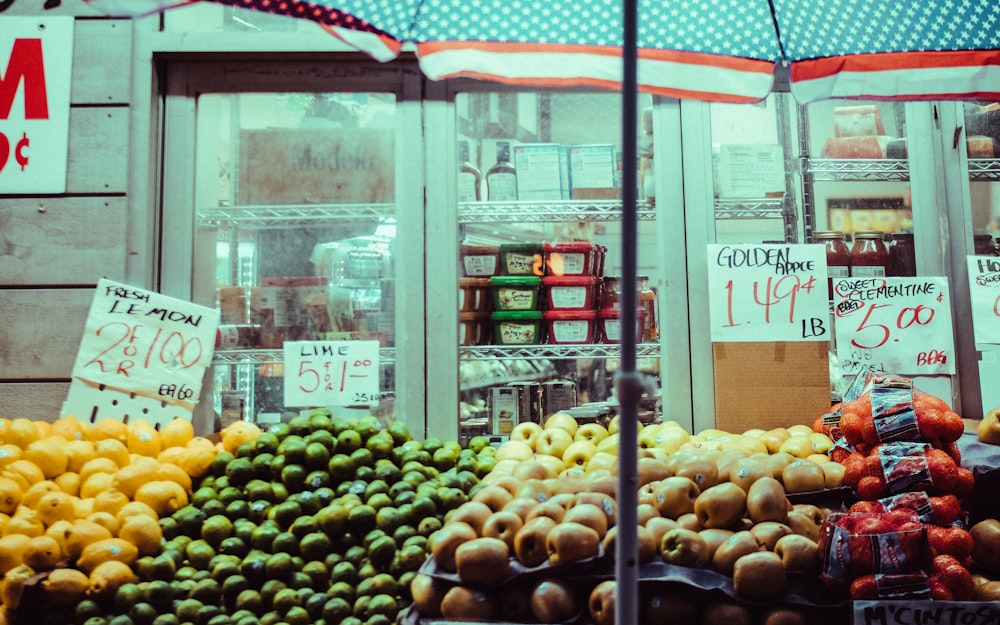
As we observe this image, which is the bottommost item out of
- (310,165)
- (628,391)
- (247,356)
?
(628,391)

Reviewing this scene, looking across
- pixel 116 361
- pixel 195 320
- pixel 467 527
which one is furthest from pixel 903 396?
pixel 116 361

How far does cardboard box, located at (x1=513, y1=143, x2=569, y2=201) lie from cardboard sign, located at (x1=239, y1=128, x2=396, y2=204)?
2.18 feet

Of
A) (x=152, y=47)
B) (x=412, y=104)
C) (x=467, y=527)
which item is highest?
(x=152, y=47)

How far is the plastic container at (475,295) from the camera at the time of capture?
3840 millimetres

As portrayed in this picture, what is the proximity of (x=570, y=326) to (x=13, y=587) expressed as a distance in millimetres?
2486

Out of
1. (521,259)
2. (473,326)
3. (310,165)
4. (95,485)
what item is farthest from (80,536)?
(521,259)

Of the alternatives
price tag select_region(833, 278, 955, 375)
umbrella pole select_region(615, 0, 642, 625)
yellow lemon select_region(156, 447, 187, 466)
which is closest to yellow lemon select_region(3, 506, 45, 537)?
yellow lemon select_region(156, 447, 187, 466)

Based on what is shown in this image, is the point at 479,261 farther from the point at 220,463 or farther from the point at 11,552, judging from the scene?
the point at 11,552

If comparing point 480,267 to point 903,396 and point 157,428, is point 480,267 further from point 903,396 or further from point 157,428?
point 903,396

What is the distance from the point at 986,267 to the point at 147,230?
387 centimetres

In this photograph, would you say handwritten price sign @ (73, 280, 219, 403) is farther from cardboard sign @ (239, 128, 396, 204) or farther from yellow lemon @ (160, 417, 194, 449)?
cardboard sign @ (239, 128, 396, 204)

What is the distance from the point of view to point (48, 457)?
299 centimetres

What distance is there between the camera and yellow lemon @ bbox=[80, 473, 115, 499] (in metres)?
2.93

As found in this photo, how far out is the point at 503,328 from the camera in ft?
12.8
